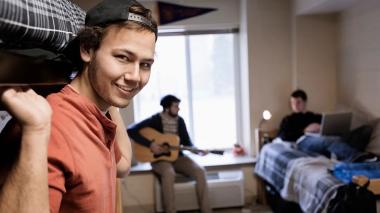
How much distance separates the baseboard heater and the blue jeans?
2.62 feet

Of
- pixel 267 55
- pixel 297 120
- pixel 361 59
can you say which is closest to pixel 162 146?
pixel 297 120

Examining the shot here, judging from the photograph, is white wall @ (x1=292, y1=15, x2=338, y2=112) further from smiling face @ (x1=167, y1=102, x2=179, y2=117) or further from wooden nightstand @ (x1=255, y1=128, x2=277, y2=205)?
smiling face @ (x1=167, y1=102, x2=179, y2=117)

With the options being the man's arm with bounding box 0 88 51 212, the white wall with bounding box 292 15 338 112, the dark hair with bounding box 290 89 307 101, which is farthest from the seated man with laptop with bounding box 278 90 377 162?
the man's arm with bounding box 0 88 51 212

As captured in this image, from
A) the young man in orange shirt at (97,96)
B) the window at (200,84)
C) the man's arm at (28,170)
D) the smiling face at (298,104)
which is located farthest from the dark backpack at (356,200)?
the window at (200,84)

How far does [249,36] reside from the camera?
153 inches

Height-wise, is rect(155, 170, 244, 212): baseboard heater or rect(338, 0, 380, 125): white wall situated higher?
rect(338, 0, 380, 125): white wall

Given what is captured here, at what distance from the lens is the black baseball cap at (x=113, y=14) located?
695mm

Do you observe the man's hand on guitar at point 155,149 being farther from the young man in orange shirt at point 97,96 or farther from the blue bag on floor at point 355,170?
the young man in orange shirt at point 97,96

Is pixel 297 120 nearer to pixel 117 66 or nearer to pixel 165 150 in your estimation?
pixel 165 150

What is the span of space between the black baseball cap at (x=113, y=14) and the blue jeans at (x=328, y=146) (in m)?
2.45

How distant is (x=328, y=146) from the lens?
9.79ft

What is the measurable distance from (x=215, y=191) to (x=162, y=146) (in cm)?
72

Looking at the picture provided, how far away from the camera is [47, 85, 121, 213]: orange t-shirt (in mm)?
567

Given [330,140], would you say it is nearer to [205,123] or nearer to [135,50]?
[205,123]
